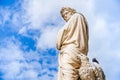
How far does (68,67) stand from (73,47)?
2.69 ft

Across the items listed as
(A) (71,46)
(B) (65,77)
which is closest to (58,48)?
(A) (71,46)

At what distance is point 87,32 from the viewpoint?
1431cm

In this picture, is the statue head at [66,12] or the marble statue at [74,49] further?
the statue head at [66,12]

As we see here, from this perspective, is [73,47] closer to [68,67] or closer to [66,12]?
[68,67]

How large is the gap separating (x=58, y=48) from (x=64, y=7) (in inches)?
69.1

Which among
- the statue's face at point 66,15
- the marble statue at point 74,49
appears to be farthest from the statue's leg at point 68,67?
the statue's face at point 66,15

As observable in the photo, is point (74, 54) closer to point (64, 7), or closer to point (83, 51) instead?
point (83, 51)

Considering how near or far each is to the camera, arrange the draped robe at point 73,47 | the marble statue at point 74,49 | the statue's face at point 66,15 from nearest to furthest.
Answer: the marble statue at point 74,49, the draped robe at point 73,47, the statue's face at point 66,15

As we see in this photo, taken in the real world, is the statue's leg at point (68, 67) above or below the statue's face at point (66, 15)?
Answer: below

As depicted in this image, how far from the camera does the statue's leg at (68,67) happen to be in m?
12.8

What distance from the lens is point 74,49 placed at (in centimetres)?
1344

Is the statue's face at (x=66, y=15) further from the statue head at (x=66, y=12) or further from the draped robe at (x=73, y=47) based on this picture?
the draped robe at (x=73, y=47)

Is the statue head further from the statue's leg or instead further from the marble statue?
the statue's leg

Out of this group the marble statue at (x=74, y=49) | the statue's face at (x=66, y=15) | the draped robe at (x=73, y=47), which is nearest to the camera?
the marble statue at (x=74, y=49)
